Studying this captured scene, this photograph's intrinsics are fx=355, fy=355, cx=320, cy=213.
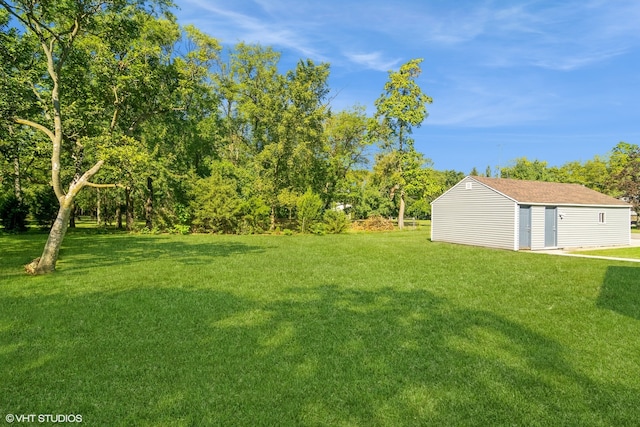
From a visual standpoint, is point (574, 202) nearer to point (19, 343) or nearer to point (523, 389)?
point (523, 389)

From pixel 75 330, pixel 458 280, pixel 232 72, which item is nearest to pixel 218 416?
pixel 75 330

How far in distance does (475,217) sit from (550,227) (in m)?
3.76

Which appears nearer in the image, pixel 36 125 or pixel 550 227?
pixel 36 125

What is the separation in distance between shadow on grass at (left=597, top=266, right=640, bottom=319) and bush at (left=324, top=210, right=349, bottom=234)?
63.5ft

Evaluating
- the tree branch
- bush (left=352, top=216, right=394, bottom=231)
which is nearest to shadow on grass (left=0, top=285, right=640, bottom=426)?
the tree branch

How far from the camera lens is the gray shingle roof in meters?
18.7

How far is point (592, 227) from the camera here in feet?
67.5

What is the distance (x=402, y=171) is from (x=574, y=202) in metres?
16.8

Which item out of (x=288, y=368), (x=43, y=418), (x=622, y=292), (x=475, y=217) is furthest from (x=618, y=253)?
(x=43, y=418)

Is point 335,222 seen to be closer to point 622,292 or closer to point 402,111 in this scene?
point 402,111

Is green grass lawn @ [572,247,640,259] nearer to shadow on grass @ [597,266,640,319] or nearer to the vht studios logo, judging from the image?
shadow on grass @ [597,266,640,319]

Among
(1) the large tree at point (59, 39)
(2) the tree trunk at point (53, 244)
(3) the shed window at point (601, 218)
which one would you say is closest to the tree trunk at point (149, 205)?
(1) the large tree at point (59, 39)

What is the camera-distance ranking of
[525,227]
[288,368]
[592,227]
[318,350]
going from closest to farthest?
[288,368], [318,350], [525,227], [592,227]

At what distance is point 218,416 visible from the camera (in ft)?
10.7
